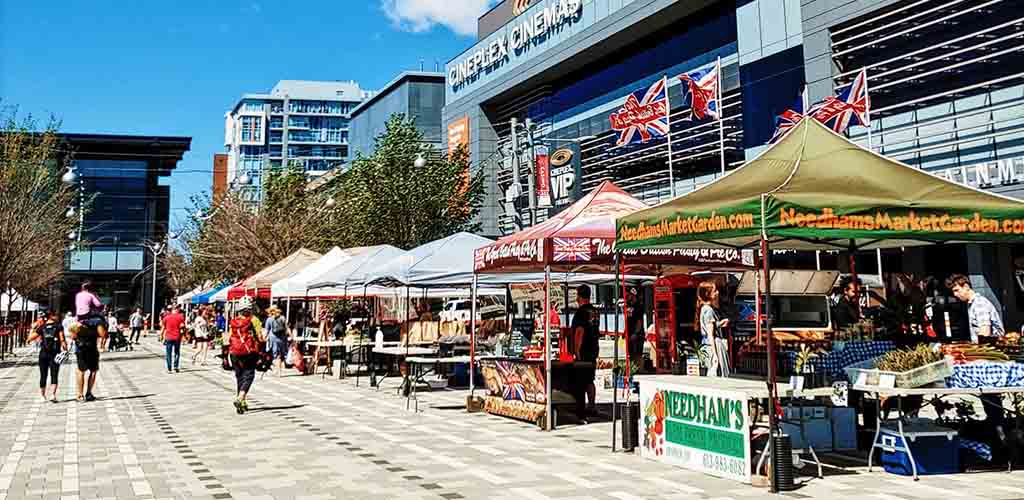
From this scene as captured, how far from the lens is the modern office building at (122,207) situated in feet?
214

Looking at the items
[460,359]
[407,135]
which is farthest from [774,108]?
[460,359]

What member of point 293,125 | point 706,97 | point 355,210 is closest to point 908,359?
point 706,97

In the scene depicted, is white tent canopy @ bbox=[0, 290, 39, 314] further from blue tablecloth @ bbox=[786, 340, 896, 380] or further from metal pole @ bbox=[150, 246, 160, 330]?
blue tablecloth @ bbox=[786, 340, 896, 380]

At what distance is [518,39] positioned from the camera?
45031 millimetres

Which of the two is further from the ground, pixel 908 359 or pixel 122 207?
pixel 122 207

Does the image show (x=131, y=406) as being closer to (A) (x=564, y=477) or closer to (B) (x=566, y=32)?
(A) (x=564, y=477)

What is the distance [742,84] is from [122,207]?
176ft

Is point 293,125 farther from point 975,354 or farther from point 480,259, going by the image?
point 975,354

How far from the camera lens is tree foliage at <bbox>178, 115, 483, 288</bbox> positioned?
3256 cm

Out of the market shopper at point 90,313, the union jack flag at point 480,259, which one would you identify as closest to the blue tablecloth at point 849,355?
the union jack flag at point 480,259

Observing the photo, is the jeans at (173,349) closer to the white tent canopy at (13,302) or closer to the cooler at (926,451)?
the white tent canopy at (13,302)

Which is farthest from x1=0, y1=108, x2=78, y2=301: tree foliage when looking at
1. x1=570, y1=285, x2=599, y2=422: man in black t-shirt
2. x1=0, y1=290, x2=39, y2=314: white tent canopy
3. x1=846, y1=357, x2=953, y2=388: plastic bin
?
x1=846, y1=357, x2=953, y2=388: plastic bin

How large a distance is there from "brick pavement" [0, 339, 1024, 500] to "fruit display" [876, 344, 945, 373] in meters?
0.99

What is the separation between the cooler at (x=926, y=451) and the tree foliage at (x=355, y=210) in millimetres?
26415
